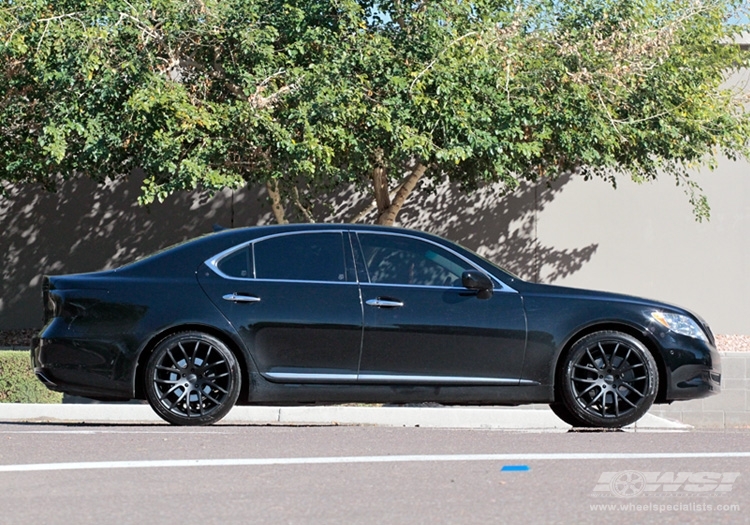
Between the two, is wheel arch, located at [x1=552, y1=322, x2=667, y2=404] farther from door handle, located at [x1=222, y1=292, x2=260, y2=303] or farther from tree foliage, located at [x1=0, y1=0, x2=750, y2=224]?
tree foliage, located at [x1=0, y1=0, x2=750, y2=224]

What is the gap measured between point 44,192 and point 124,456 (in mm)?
16253

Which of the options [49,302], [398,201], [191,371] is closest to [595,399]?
[191,371]

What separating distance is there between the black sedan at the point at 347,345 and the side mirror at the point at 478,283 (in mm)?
10

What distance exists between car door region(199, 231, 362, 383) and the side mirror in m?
0.80

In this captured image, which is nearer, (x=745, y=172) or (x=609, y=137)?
(x=609, y=137)

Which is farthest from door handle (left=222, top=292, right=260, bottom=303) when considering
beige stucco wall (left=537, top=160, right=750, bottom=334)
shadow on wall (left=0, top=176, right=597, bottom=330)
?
beige stucco wall (left=537, top=160, right=750, bottom=334)

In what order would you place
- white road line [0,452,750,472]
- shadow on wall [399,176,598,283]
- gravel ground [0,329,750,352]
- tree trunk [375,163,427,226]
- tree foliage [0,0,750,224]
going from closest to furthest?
white road line [0,452,750,472], tree foliage [0,0,750,224], tree trunk [375,163,427,226], gravel ground [0,329,750,352], shadow on wall [399,176,598,283]

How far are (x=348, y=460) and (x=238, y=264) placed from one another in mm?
2512

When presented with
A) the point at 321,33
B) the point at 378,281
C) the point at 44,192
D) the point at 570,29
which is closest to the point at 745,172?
the point at 570,29

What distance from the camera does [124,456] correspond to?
7.79 m

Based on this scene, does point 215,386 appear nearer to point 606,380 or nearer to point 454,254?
point 454,254

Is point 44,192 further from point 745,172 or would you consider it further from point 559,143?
point 745,172

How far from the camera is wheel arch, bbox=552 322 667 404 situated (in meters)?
9.52

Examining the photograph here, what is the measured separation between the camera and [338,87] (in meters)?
15.9
